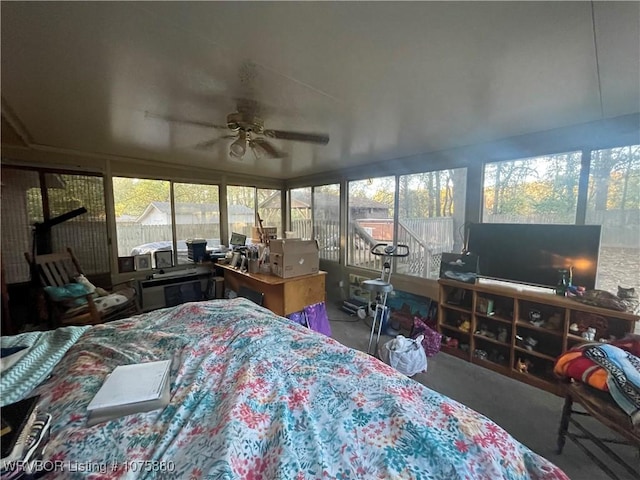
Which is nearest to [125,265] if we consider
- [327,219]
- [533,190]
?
[327,219]

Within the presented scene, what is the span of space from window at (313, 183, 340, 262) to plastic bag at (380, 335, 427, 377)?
238cm

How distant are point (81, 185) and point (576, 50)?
15.2ft

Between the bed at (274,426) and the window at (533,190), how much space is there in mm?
2464

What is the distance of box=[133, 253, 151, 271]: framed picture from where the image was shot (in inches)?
150

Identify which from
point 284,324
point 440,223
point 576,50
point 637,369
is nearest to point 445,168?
point 440,223

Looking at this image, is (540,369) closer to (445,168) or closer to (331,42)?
(445,168)

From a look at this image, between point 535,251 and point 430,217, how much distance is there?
1.25 metres

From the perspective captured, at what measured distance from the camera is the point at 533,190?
2.61 m

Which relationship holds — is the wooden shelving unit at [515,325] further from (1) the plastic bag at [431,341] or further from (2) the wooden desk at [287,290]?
(2) the wooden desk at [287,290]

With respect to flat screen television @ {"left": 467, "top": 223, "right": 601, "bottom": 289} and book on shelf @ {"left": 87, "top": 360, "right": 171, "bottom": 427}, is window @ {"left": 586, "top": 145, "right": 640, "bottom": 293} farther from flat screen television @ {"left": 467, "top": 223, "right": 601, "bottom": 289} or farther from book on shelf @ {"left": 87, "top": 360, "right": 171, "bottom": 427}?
book on shelf @ {"left": 87, "top": 360, "right": 171, "bottom": 427}

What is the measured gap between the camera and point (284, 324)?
1.60 meters

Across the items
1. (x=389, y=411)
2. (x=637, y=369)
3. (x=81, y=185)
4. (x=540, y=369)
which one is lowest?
(x=540, y=369)

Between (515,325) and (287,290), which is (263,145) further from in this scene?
(515,325)

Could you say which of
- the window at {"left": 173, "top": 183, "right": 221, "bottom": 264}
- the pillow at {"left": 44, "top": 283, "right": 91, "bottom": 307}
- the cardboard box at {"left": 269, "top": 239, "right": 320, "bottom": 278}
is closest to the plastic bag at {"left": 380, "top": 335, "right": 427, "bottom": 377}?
the cardboard box at {"left": 269, "top": 239, "right": 320, "bottom": 278}
